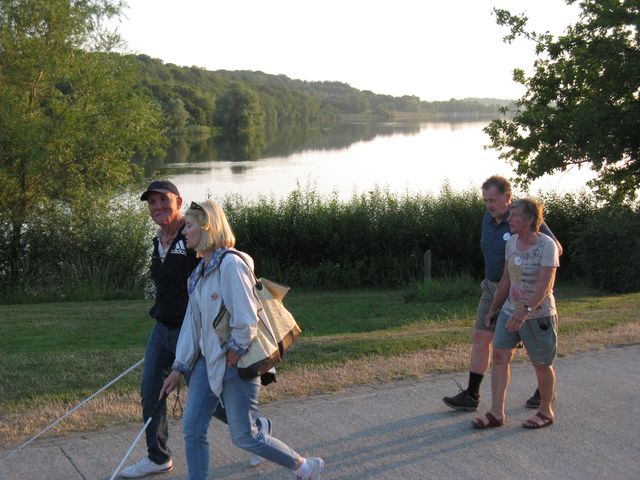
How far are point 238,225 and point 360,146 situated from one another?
201 ft

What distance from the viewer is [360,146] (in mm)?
81062

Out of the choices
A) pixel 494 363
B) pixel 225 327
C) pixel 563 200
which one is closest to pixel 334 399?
pixel 494 363

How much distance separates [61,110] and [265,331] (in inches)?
698

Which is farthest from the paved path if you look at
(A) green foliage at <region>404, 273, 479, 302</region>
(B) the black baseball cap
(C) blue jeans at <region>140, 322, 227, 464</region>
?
(A) green foliage at <region>404, 273, 479, 302</region>

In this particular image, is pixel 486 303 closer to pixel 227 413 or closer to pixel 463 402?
pixel 463 402

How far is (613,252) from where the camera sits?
51.8ft

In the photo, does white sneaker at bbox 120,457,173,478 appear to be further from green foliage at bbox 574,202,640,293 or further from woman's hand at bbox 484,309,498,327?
green foliage at bbox 574,202,640,293

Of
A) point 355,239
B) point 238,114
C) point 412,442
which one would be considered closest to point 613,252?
point 355,239

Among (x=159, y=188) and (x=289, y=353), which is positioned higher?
(x=159, y=188)

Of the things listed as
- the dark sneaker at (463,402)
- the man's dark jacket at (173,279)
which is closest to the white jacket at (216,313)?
the man's dark jacket at (173,279)

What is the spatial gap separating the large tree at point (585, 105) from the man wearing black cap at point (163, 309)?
48.5 feet

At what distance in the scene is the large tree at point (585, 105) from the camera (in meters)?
17.2

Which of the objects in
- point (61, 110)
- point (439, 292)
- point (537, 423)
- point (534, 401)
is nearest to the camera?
point (537, 423)

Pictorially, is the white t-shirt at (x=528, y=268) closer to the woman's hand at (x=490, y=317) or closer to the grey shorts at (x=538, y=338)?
the grey shorts at (x=538, y=338)
